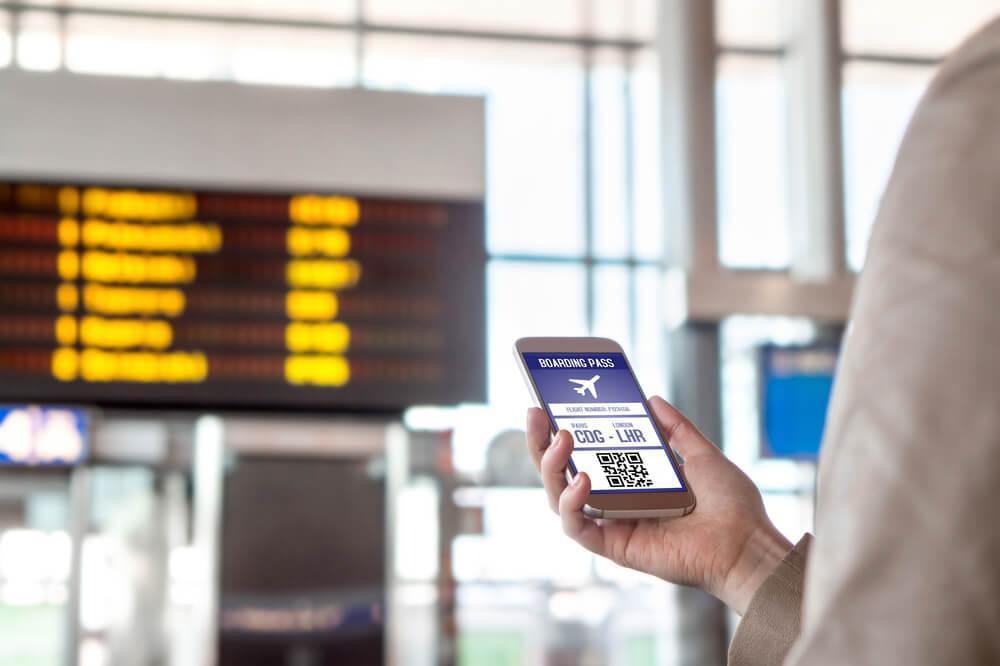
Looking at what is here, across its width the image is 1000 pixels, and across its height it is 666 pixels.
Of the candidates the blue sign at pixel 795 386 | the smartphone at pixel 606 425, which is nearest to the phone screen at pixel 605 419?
the smartphone at pixel 606 425

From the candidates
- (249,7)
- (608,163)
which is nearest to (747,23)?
(608,163)

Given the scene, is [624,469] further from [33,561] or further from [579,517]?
[33,561]

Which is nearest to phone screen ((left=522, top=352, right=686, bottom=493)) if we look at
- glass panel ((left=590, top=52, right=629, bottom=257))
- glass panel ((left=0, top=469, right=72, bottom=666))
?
glass panel ((left=0, top=469, right=72, bottom=666))

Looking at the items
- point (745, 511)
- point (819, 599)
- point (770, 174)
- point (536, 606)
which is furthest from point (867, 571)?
point (770, 174)

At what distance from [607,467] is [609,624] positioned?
8.26 m

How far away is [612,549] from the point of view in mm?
1499

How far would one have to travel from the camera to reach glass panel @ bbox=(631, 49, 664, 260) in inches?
394

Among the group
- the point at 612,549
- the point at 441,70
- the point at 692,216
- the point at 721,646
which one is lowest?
the point at 721,646

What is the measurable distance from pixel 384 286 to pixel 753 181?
18.3 ft

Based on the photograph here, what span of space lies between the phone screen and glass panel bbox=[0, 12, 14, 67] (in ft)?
29.4

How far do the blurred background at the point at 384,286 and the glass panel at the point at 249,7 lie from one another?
0.07 feet

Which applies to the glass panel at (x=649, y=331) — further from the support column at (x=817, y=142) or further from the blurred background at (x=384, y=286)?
the support column at (x=817, y=142)

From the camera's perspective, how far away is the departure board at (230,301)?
4832mm

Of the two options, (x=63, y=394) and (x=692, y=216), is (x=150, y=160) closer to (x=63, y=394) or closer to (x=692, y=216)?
(x=63, y=394)
